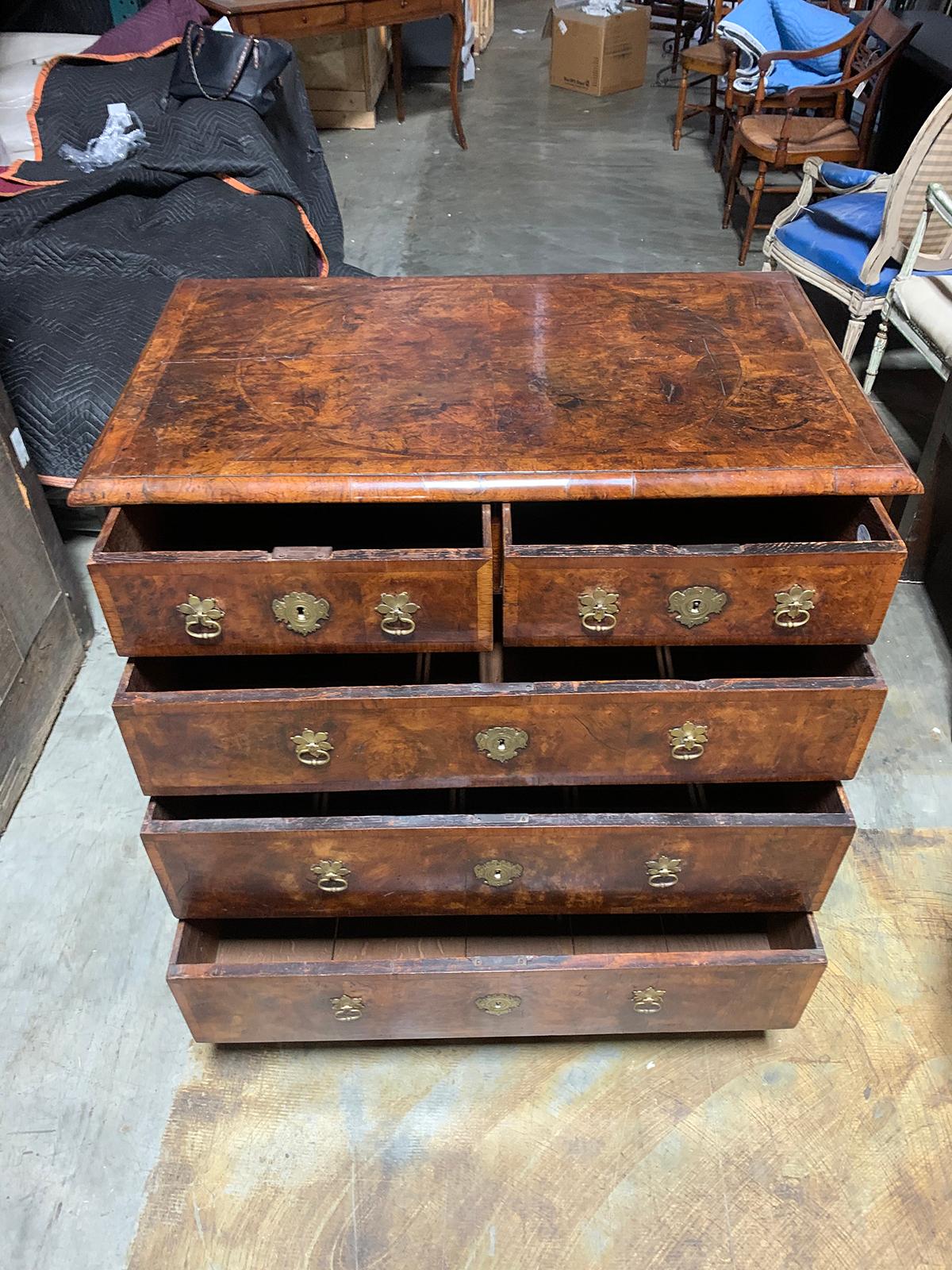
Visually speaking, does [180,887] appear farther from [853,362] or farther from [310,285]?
[853,362]

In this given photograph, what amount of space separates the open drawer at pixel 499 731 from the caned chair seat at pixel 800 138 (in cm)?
302

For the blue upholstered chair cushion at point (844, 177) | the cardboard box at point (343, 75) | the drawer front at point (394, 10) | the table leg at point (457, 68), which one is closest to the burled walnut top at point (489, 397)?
the blue upholstered chair cushion at point (844, 177)

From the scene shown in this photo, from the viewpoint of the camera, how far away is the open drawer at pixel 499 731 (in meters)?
1.13

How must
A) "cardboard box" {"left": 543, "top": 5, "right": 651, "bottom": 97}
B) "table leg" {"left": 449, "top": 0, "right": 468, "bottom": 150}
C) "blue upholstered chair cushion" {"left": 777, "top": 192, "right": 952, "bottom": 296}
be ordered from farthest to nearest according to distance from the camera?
"cardboard box" {"left": 543, "top": 5, "right": 651, "bottom": 97} < "table leg" {"left": 449, "top": 0, "right": 468, "bottom": 150} < "blue upholstered chair cushion" {"left": 777, "top": 192, "right": 952, "bottom": 296}

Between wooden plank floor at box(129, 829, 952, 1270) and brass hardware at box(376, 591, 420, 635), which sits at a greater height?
brass hardware at box(376, 591, 420, 635)

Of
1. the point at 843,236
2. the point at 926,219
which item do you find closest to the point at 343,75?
the point at 843,236

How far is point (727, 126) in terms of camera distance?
436 centimetres

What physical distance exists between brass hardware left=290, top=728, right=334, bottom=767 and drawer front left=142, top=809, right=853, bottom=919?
0.08 meters

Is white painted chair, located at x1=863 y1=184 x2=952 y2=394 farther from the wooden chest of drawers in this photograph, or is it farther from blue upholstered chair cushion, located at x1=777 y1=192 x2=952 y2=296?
the wooden chest of drawers

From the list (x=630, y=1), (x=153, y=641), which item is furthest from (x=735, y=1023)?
(x=630, y=1)

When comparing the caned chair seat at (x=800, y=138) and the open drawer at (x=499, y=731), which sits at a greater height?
the open drawer at (x=499, y=731)

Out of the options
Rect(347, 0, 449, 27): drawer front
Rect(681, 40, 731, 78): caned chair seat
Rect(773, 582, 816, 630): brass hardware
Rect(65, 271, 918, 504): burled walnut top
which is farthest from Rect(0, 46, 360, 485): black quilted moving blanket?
Rect(681, 40, 731, 78): caned chair seat

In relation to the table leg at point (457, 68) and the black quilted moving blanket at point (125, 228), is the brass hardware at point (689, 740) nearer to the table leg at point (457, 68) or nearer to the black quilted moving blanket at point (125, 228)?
the black quilted moving blanket at point (125, 228)

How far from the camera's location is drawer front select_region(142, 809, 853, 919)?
47.9 inches
